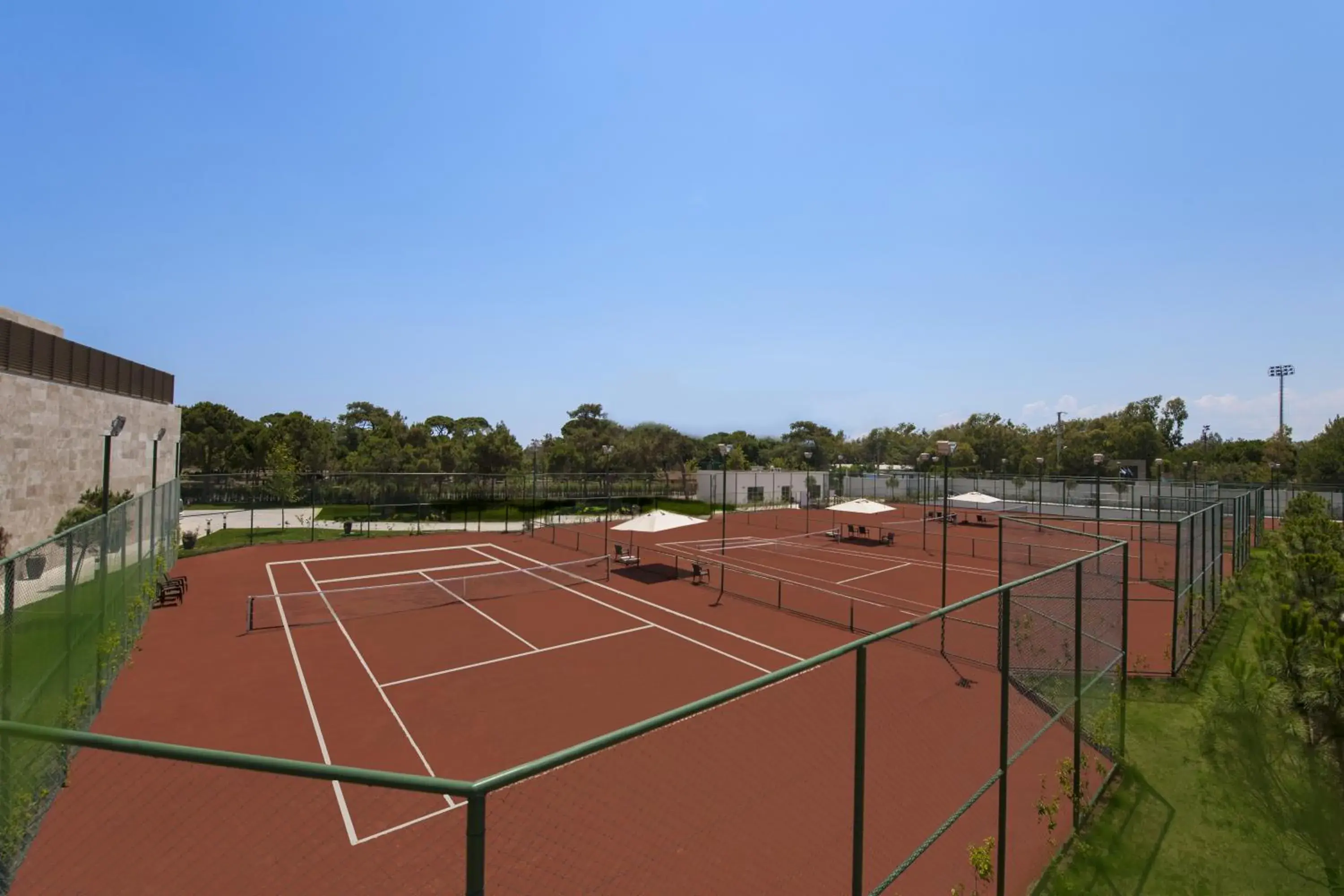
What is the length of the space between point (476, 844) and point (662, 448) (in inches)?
3024

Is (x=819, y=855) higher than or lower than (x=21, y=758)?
lower

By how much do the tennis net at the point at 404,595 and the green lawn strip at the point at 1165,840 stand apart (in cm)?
1623

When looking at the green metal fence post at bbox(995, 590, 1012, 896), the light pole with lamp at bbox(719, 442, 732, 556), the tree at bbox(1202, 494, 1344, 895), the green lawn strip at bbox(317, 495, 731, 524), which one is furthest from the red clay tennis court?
the green lawn strip at bbox(317, 495, 731, 524)

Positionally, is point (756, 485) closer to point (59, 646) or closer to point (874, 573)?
point (874, 573)

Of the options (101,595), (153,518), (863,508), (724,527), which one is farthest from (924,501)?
(101,595)

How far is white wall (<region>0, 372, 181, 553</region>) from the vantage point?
20.3 metres

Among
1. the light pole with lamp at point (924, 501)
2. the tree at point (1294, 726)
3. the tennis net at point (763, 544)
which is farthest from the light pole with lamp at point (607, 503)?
the tree at point (1294, 726)

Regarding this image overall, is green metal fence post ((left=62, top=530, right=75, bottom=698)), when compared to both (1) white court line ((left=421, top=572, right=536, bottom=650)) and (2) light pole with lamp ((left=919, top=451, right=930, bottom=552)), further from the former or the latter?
(2) light pole with lamp ((left=919, top=451, right=930, bottom=552))

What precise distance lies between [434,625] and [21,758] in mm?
11310

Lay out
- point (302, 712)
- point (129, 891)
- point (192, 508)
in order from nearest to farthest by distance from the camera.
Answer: point (129, 891)
point (302, 712)
point (192, 508)

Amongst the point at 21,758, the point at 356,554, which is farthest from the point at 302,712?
the point at 356,554

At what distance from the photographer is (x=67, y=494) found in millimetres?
23047

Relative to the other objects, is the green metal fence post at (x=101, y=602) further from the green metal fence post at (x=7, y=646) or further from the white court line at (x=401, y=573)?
the white court line at (x=401, y=573)

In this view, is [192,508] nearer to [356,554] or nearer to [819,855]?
[356,554]
